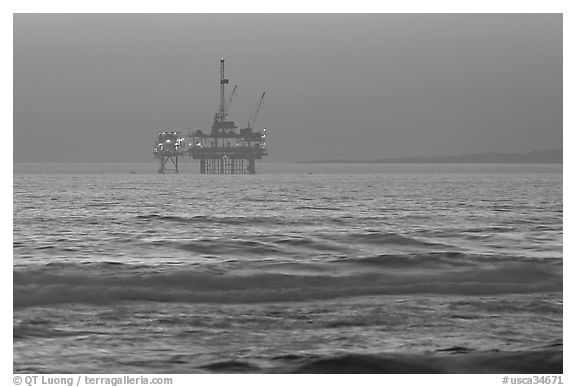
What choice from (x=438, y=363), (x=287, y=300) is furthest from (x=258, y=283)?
(x=438, y=363)

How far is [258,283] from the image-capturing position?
62.6ft

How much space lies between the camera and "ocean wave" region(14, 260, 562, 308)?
1698 cm

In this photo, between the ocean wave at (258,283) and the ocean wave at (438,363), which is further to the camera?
the ocean wave at (258,283)

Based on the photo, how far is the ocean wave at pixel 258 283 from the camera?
55.7ft

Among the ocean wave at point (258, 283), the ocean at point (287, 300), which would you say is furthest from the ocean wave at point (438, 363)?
the ocean wave at point (258, 283)

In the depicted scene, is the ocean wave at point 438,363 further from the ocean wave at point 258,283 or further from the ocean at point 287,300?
the ocean wave at point 258,283

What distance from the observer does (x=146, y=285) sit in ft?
60.5

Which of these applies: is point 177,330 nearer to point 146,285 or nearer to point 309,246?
point 146,285

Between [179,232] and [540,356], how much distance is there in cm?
2382

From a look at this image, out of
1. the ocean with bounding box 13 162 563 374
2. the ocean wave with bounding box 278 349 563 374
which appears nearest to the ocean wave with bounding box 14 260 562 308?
the ocean with bounding box 13 162 563 374

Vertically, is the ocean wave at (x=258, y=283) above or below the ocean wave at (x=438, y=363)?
Result: below

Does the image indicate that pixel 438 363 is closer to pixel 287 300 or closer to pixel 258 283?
pixel 287 300

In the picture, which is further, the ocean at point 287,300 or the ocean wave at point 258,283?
the ocean wave at point 258,283
